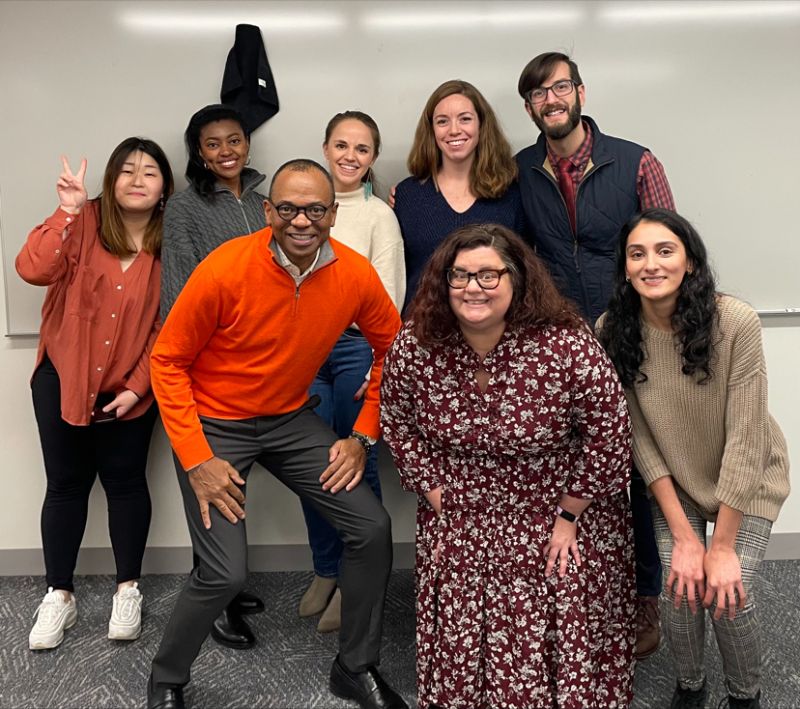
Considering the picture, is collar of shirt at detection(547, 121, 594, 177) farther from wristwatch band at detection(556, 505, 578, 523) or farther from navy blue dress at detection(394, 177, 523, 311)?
wristwatch band at detection(556, 505, 578, 523)

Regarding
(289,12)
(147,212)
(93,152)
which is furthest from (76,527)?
(289,12)

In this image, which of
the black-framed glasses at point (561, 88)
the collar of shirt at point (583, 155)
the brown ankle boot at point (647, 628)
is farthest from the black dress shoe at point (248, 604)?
the black-framed glasses at point (561, 88)

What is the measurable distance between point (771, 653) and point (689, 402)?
0.99m

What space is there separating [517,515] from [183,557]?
1587 mm

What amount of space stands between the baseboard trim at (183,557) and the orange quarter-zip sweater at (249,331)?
3.23ft

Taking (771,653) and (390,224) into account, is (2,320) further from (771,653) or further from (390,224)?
(771,653)

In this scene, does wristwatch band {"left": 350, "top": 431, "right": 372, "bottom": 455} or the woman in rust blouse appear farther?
the woman in rust blouse

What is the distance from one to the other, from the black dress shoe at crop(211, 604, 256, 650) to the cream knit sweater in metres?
1.18

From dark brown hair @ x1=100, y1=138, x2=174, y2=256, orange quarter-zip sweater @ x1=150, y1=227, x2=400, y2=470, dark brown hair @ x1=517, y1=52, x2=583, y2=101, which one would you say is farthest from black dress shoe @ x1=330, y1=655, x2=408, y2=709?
dark brown hair @ x1=517, y1=52, x2=583, y2=101

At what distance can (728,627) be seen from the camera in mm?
1674

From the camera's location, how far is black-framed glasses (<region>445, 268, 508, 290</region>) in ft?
5.07

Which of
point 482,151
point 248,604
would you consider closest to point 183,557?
point 248,604

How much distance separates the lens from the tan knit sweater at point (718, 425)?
161 centimetres

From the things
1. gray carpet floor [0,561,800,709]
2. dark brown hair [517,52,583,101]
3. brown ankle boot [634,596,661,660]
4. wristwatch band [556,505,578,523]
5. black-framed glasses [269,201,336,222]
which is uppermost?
dark brown hair [517,52,583,101]
